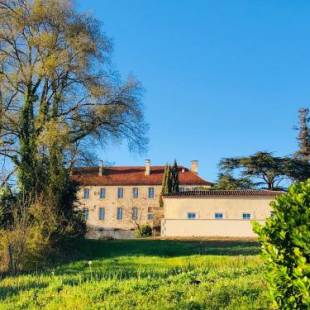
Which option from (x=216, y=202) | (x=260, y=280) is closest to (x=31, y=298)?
(x=260, y=280)

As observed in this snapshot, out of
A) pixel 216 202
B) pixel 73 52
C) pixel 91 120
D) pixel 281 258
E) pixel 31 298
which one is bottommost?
pixel 31 298

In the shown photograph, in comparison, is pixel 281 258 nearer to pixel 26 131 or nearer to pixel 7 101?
pixel 26 131

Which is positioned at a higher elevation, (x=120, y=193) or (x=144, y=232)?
(x=120, y=193)

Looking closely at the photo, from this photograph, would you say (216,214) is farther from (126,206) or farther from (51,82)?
(126,206)

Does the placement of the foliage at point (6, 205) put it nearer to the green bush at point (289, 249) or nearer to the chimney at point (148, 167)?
the green bush at point (289, 249)

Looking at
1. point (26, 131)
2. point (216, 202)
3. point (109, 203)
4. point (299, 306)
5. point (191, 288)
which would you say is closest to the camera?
point (299, 306)

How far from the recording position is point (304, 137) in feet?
208

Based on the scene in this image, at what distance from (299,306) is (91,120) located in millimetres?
26721

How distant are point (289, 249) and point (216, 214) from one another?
38474 mm

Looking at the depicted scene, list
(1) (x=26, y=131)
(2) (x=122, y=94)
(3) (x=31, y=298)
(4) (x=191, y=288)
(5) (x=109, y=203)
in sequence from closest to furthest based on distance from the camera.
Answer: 1. (4) (x=191, y=288)
2. (3) (x=31, y=298)
3. (1) (x=26, y=131)
4. (2) (x=122, y=94)
5. (5) (x=109, y=203)

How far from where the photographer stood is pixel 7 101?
3000 centimetres

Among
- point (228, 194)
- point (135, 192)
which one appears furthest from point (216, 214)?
point (135, 192)

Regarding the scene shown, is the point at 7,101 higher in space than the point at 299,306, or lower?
higher

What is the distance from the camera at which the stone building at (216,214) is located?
4219 centimetres
